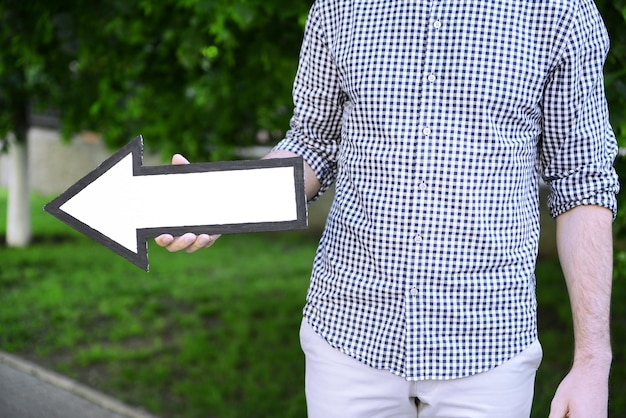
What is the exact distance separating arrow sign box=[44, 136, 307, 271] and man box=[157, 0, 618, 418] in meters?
0.32

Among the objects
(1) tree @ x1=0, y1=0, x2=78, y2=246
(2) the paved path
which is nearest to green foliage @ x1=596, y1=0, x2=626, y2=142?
(1) tree @ x1=0, y1=0, x2=78, y2=246

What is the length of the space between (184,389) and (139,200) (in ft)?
13.2

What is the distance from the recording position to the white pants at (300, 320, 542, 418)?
5.95 feet

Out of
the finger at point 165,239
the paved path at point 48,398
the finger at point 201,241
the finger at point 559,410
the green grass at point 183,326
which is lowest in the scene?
the green grass at point 183,326

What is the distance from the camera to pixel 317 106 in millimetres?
2064

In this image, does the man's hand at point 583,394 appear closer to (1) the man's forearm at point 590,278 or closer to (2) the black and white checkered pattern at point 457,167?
(1) the man's forearm at point 590,278

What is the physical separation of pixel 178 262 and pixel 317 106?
8.68 metres

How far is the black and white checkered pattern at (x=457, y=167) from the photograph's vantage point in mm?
1816

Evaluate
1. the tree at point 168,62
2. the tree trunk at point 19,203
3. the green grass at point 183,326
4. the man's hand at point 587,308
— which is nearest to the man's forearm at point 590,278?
the man's hand at point 587,308

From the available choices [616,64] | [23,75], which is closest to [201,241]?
[616,64]

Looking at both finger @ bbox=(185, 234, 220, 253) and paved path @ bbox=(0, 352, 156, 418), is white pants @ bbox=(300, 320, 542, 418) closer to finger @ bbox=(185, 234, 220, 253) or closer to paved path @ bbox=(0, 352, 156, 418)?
finger @ bbox=(185, 234, 220, 253)

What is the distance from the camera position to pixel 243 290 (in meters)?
8.85

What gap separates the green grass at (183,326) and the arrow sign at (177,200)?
3.61 m

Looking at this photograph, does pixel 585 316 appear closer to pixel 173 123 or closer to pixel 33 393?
pixel 33 393
